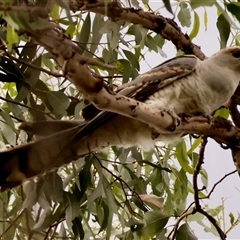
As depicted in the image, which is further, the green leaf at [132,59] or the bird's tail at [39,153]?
the green leaf at [132,59]

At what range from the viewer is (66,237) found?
987 mm

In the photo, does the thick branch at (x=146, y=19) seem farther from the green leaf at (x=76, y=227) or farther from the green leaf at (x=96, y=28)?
the green leaf at (x=76, y=227)

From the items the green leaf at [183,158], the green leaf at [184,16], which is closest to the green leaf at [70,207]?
the green leaf at [183,158]

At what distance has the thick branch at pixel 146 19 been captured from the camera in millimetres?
765

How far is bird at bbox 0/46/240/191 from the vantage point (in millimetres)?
789

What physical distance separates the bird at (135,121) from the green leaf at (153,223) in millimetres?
139

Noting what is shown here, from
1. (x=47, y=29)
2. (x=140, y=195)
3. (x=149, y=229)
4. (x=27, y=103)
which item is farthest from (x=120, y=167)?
(x=47, y=29)

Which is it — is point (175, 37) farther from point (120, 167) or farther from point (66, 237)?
point (66, 237)

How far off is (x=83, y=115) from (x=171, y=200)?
1.06 feet

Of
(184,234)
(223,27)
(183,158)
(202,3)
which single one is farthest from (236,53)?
(202,3)

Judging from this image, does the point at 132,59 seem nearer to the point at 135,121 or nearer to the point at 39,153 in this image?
the point at 135,121

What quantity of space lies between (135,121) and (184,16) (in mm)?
260

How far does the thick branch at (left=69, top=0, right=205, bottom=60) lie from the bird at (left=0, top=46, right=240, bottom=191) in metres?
0.03

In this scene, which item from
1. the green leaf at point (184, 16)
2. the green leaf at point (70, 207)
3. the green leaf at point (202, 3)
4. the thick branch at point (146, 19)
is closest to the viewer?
the green leaf at point (202, 3)
